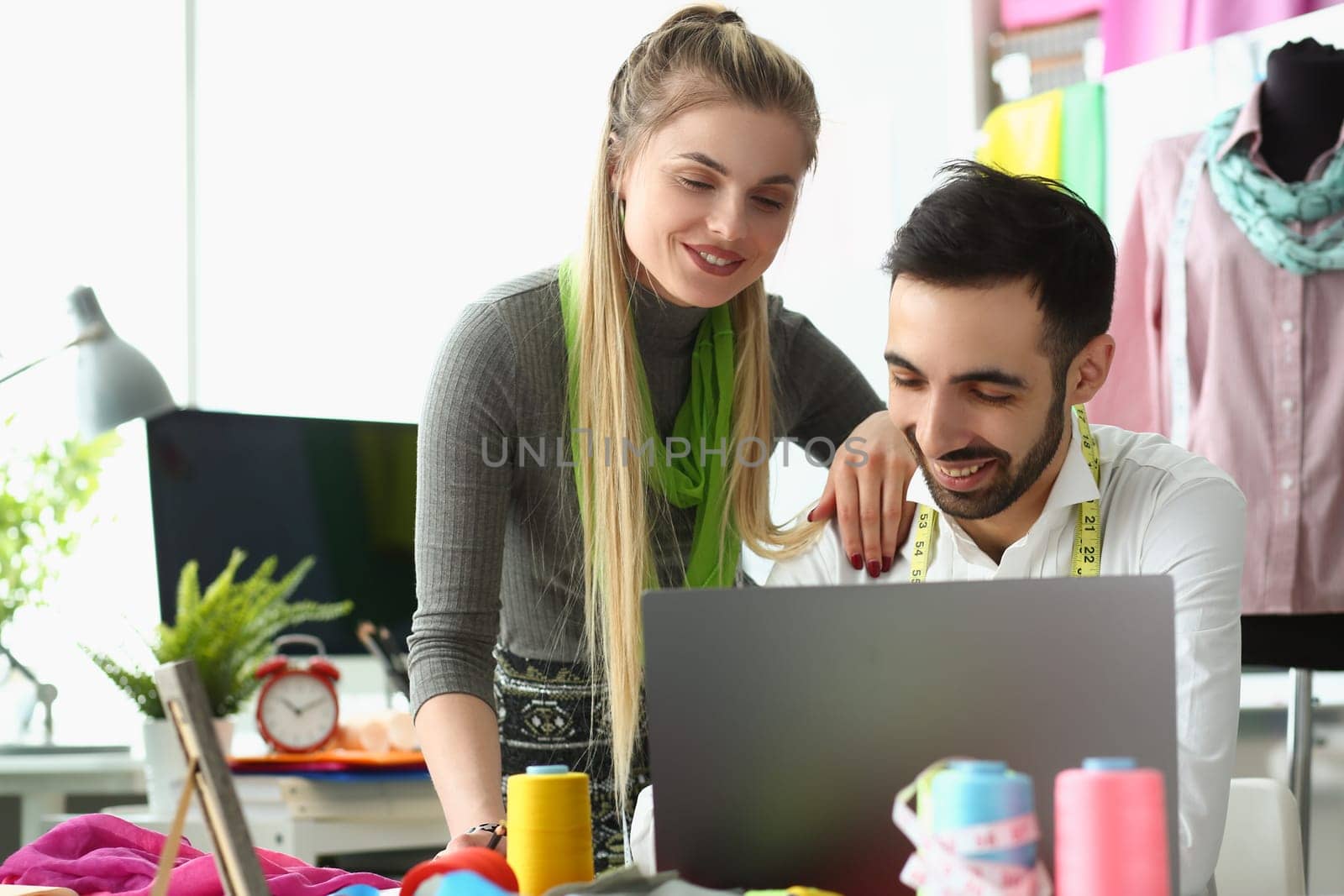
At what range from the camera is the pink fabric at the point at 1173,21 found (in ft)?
8.50

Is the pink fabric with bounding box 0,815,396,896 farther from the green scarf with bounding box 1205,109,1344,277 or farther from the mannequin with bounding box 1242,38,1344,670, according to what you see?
the green scarf with bounding box 1205,109,1344,277

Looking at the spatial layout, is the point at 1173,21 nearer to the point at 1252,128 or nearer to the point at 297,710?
the point at 1252,128

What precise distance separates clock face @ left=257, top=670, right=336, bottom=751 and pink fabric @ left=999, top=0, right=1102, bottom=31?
2.08 m

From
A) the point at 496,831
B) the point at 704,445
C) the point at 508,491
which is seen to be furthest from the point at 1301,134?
the point at 496,831

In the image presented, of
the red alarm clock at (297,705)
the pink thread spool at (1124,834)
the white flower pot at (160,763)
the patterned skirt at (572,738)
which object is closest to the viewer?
the pink thread spool at (1124,834)

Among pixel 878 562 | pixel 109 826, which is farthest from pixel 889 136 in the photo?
pixel 109 826

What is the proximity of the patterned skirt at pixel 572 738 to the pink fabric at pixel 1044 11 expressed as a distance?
7.07 feet

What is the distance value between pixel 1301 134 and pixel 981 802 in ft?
6.59

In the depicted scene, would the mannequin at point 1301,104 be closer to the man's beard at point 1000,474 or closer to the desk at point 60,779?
the man's beard at point 1000,474

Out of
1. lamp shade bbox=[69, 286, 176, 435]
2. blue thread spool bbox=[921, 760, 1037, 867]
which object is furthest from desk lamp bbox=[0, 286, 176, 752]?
blue thread spool bbox=[921, 760, 1037, 867]

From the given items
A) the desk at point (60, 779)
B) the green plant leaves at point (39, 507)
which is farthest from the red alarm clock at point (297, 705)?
the green plant leaves at point (39, 507)

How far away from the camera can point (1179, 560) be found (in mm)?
1285

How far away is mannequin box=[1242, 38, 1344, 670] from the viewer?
232cm

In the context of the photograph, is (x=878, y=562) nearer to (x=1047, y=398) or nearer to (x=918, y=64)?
(x=1047, y=398)
